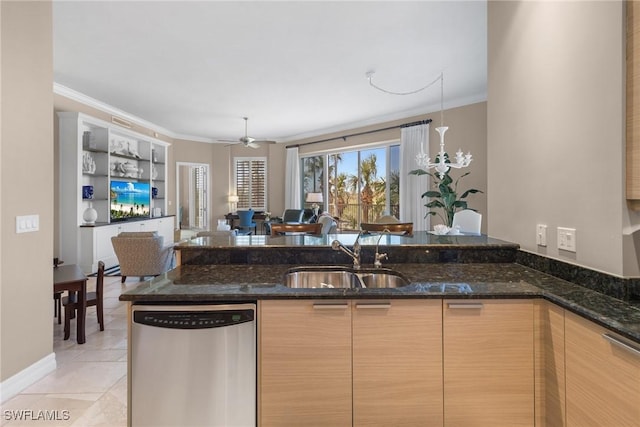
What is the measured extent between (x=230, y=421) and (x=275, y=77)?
13.8 feet

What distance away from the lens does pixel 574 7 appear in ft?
5.02

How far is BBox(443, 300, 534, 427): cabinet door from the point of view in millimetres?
1452

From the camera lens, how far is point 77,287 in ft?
9.29

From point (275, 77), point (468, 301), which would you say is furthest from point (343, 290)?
point (275, 77)

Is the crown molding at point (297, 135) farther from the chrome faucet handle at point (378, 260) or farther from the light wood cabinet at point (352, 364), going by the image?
the light wood cabinet at point (352, 364)

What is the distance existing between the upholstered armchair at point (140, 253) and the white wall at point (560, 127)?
4.03 metres

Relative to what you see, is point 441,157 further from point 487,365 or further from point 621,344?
point 621,344

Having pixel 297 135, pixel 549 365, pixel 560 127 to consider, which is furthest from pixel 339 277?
pixel 297 135

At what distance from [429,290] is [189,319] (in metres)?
1.05

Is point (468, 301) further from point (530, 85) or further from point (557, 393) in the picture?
point (530, 85)

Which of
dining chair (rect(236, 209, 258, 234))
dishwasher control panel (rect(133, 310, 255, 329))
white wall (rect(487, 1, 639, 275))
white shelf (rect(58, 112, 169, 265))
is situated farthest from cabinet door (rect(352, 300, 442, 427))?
dining chair (rect(236, 209, 258, 234))

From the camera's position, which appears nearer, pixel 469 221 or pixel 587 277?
pixel 587 277

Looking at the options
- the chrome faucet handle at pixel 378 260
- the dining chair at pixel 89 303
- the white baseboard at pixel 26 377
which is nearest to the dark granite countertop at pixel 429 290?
the chrome faucet handle at pixel 378 260

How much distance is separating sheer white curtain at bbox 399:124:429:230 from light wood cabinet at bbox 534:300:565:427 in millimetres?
4834
